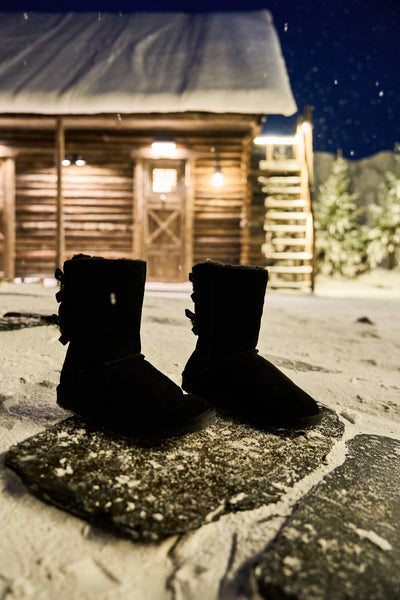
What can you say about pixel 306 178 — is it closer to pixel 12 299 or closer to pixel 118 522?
pixel 12 299

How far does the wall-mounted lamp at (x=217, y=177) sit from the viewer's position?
8443 millimetres

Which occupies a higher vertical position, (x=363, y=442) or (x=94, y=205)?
(x=94, y=205)

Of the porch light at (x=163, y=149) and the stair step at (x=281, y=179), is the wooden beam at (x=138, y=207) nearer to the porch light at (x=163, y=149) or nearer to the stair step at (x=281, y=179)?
the porch light at (x=163, y=149)

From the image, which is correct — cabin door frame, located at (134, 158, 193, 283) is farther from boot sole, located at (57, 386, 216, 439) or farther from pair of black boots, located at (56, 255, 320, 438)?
boot sole, located at (57, 386, 216, 439)

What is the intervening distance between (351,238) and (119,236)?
1489 cm

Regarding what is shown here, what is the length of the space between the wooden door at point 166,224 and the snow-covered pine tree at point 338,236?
12.5 meters

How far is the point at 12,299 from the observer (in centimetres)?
429

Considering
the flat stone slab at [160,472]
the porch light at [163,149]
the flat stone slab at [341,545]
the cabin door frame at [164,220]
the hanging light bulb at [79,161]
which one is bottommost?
the flat stone slab at [341,545]

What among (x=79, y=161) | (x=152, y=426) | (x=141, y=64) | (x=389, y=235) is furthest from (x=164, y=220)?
(x=389, y=235)

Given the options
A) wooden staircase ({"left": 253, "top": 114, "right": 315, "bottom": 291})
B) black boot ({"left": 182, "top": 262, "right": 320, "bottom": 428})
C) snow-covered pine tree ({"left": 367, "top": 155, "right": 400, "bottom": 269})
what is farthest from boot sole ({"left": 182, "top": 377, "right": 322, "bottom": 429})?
snow-covered pine tree ({"left": 367, "top": 155, "right": 400, "bottom": 269})

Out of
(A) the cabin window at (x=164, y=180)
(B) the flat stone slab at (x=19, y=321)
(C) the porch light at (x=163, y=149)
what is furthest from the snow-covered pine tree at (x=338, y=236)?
(B) the flat stone slab at (x=19, y=321)

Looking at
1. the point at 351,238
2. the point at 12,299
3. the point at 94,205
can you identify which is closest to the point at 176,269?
the point at 94,205

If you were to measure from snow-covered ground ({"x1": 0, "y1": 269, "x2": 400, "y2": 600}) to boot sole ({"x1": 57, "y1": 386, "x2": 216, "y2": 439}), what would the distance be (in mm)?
185

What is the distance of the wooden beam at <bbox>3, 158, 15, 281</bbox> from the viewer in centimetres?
872
